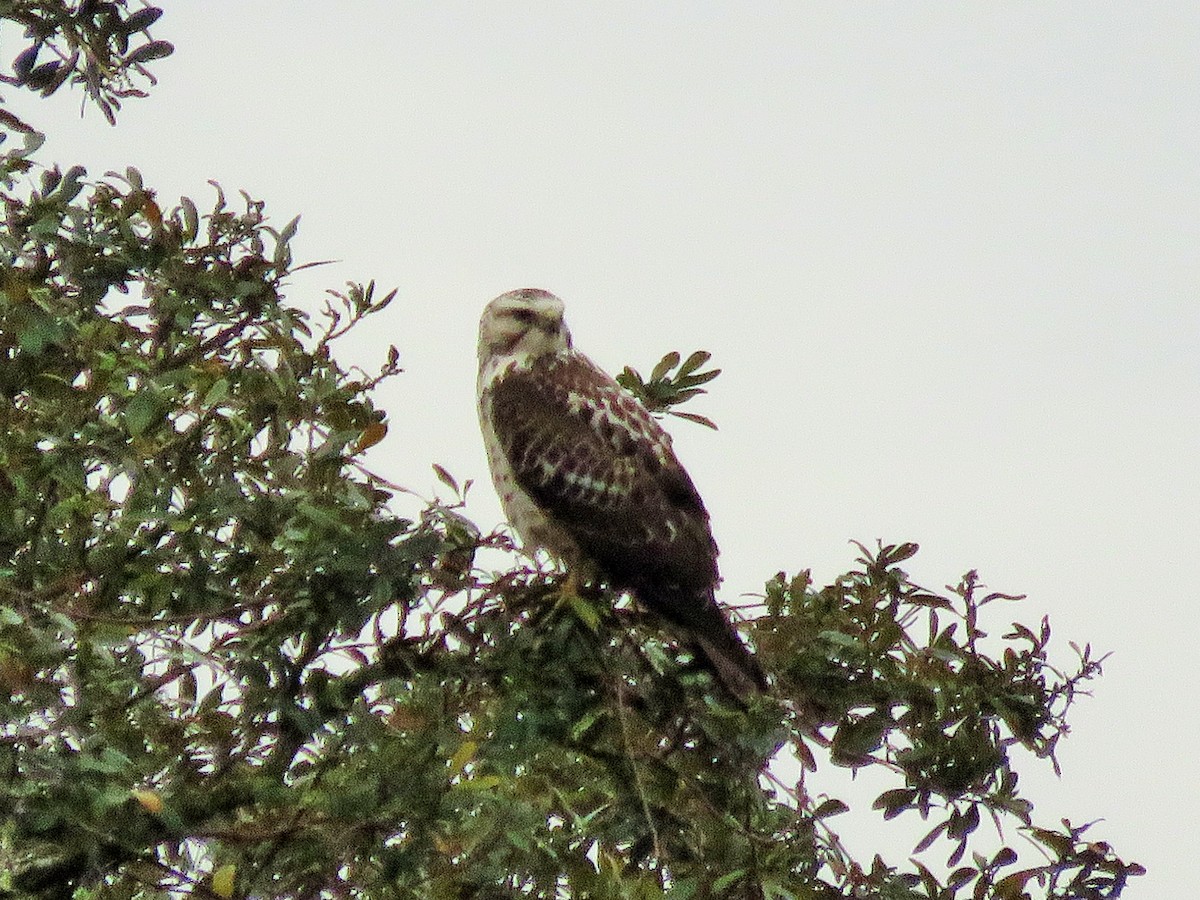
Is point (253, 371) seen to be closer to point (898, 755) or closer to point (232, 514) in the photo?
point (232, 514)

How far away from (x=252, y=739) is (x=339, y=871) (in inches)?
15.8

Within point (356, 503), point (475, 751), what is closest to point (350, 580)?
point (356, 503)

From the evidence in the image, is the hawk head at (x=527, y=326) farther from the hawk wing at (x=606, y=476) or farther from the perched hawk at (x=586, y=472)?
the hawk wing at (x=606, y=476)

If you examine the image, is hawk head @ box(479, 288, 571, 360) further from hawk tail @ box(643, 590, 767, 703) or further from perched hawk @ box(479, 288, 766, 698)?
hawk tail @ box(643, 590, 767, 703)

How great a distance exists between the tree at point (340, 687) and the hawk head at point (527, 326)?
187 centimetres

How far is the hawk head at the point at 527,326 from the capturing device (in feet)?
25.6

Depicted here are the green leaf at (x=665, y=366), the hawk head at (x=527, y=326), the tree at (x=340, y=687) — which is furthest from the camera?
the hawk head at (x=527, y=326)

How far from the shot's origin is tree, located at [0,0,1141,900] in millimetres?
4852

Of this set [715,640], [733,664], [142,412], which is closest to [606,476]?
[715,640]

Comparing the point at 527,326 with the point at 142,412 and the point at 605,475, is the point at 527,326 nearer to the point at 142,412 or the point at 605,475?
the point at 605,475

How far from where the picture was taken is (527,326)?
25.7 ft

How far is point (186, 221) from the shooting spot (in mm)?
6172

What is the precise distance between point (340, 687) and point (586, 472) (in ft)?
7.17

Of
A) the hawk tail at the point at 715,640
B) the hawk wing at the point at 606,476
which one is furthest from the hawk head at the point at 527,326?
the hawk tail at the point at 715,640
